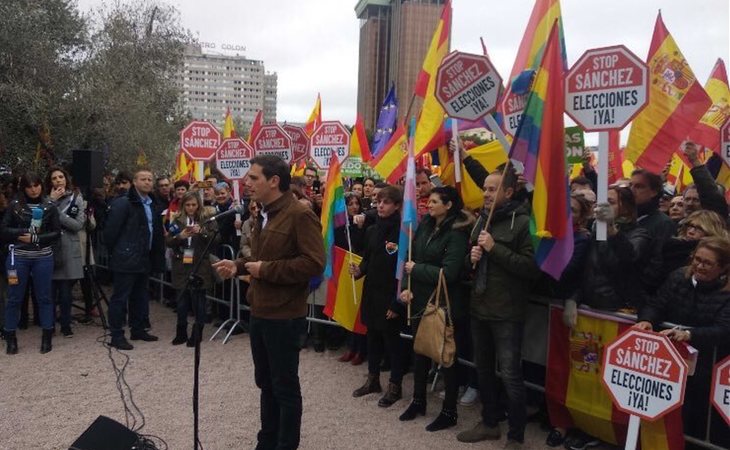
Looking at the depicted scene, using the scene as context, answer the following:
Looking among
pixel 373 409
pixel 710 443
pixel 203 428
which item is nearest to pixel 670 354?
pixel 710 443

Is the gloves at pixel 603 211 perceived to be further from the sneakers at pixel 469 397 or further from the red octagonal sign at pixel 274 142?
the red octagonal sign at pixel 274 142

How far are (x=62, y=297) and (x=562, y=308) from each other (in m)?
6.17

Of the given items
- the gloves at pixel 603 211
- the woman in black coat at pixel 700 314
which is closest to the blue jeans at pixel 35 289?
the gloves at pixel 603 211

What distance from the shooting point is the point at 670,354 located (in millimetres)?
3387

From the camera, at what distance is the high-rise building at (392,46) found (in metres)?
46.8

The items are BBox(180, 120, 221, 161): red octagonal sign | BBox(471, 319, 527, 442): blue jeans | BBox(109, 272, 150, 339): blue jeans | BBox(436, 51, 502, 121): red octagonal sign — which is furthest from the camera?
BBox(180, 120, 221, 161): red octagonal sign

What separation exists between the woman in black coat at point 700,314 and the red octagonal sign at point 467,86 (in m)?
2.18

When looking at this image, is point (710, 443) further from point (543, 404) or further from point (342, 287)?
point (342, 287)

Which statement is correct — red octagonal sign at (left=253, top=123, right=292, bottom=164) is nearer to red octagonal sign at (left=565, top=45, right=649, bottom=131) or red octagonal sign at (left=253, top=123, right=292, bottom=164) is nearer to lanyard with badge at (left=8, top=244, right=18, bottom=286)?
lanyard with badge at (left=8, top=244, right=18, bottom=286)

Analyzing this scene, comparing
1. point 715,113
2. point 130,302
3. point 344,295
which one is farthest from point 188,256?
point 715,113

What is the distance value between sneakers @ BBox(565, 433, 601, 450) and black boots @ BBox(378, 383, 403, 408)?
1.53m

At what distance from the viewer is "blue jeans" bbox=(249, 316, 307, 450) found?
4.12 meters

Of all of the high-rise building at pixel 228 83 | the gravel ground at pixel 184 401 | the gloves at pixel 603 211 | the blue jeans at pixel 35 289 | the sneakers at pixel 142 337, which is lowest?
the gravel ground at pixel 184 401

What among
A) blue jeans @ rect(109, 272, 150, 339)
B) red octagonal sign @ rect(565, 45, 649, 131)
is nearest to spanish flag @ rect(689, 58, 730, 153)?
red octagonal sign @ rect(565, 45, 649, 131)
